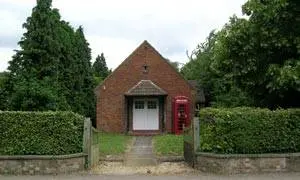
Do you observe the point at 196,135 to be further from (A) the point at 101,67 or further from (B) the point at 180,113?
(A) the point at 101,67

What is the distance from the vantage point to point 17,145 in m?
17.0

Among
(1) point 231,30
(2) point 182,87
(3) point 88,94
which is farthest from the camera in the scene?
(3) point 88,94

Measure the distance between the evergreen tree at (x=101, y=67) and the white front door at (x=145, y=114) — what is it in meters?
40.9

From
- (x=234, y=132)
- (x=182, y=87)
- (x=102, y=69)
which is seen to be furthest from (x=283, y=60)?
(x=102, y=69)

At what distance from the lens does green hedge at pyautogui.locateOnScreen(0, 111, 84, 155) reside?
17.0m

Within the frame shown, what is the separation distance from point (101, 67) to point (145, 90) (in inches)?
1847

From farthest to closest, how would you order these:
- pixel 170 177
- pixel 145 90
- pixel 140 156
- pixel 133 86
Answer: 1. pixel 133 86
2. pixel 145 90
3. pixel 140 156
4. pixel 170 177

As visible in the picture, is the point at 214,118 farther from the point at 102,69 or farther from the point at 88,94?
the point at 102,69

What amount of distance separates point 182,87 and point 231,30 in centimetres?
1817

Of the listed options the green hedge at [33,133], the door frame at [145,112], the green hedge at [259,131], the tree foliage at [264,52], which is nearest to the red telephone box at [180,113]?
the door frame at [145,112]

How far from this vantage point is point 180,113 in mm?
38406

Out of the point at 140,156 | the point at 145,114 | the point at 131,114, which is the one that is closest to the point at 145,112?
the point at 145,114

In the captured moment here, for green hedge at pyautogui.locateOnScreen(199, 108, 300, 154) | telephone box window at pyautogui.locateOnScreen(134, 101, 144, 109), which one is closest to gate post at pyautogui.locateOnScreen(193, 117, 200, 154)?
green hedge at pyautogui.locateOnScreen(199, 108, 300, 154)

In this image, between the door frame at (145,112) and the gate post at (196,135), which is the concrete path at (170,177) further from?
the door frame at (145,112)
